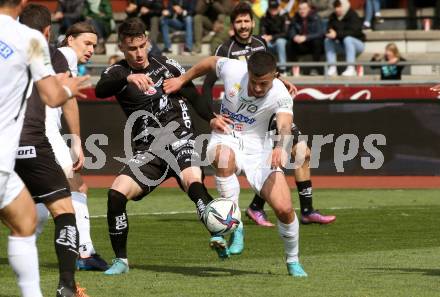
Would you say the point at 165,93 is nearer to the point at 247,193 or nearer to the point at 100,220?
the point at 100,220

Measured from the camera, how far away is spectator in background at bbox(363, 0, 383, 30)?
27.7 meters

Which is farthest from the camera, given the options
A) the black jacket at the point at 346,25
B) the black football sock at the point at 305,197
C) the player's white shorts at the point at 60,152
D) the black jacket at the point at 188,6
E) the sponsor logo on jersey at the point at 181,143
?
the black jacket at the point at 188,6

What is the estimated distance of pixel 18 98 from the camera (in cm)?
718

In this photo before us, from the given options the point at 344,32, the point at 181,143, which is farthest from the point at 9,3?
the point at 344,32

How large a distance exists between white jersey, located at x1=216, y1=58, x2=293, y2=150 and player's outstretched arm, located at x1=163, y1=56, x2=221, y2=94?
5.9 inches

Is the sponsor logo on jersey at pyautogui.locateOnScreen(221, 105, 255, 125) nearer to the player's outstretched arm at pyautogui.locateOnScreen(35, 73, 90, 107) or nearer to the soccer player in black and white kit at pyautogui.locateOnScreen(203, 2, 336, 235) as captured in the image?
the soccer player in black and white kit at pyautogui.locateOnScreen(203, 2, 336, 235)

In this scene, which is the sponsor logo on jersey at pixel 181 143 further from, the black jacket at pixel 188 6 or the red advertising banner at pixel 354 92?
the black jacket at pixel 188 6

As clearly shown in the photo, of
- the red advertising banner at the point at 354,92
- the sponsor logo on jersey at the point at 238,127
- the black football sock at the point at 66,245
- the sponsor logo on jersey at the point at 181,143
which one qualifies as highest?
the sponsor logo on jersey at the point at 238,127

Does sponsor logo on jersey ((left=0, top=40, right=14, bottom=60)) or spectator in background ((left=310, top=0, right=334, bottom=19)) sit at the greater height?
sponsor logo on jersey ((left=0, top=40, right=14, bottom=60))

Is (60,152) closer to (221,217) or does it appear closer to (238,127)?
(221,217)

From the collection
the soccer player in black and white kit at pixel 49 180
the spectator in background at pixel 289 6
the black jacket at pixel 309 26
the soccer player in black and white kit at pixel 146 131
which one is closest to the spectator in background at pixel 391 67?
the black jacket at pixel 309 26

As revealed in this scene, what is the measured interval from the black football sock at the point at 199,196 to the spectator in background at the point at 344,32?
15207 mm

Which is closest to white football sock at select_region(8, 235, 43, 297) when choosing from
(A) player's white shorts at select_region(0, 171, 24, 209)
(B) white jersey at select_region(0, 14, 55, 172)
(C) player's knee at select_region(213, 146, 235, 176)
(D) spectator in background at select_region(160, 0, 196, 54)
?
(A) player's white shorts at select_region(0, 171, 24, 209)

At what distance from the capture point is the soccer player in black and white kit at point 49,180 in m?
8.70
